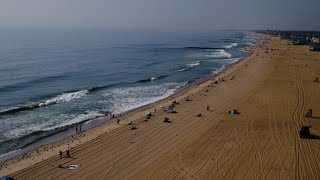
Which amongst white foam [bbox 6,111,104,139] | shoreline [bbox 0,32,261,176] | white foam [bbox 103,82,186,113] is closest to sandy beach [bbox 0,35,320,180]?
shoreline [bbox 0,32,261,176]

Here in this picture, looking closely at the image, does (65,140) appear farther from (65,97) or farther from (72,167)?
(65,97)

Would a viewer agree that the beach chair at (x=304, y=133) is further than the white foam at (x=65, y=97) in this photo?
No

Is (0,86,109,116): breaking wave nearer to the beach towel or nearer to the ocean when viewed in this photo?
the ocean

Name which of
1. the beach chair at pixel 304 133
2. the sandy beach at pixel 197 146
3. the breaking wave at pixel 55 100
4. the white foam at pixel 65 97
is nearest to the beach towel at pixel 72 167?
the sandy beach at pixel 197 146

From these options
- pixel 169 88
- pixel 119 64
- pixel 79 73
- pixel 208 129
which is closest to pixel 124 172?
pixel 208 129

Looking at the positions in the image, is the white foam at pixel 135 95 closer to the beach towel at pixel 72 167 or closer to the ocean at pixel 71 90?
the ocean at pixel 71 90

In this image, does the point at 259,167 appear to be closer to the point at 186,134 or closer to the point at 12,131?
the point at 186,134
